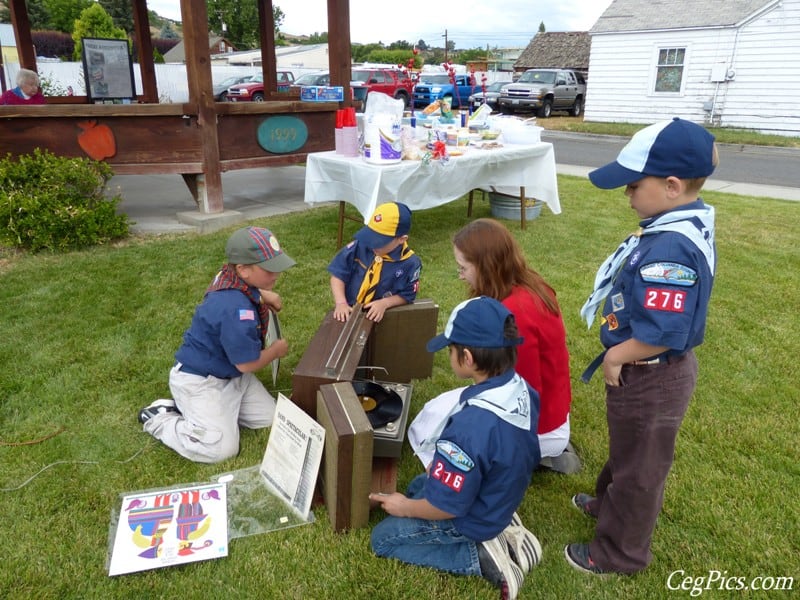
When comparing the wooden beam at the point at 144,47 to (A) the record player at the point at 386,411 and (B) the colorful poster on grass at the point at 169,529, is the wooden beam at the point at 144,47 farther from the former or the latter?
(B) the colorful poster on grass at the point at 169,529

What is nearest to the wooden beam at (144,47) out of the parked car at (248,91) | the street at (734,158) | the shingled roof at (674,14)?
the street at (734,158)

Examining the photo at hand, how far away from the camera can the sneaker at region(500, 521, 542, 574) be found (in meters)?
2.07

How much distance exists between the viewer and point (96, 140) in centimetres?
612

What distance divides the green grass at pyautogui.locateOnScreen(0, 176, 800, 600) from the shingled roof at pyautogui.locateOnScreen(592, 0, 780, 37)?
1455 centimetres

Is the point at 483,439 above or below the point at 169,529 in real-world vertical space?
above

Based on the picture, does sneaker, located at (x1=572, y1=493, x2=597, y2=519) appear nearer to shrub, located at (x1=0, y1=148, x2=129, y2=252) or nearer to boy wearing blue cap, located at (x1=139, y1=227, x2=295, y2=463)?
boy wearing blue cap, located at (x1=139, y1=227, x2=295, y2=463)

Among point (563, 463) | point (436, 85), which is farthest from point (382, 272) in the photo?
point (436, 85)

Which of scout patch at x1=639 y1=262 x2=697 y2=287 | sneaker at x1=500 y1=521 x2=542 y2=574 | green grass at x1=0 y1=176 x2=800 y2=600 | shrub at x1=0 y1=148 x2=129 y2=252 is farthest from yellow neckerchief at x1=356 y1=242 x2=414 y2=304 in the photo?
shrub at x1=0 y1=148 x2=129 y2=252

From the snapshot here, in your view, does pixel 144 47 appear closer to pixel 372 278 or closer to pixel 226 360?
pixel 372 278

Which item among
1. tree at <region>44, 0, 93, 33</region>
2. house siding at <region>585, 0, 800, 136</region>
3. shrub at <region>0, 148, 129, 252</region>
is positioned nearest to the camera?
shrub at <region>0, 148, 129, 252</region>

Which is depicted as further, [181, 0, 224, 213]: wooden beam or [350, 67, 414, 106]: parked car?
[350, 67, 414, 106]: parked car

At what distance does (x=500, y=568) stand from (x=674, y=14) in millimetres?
20399

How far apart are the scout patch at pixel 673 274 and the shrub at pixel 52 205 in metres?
5.37

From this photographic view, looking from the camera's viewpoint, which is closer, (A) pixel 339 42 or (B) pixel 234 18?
(A) pixel 339 42
